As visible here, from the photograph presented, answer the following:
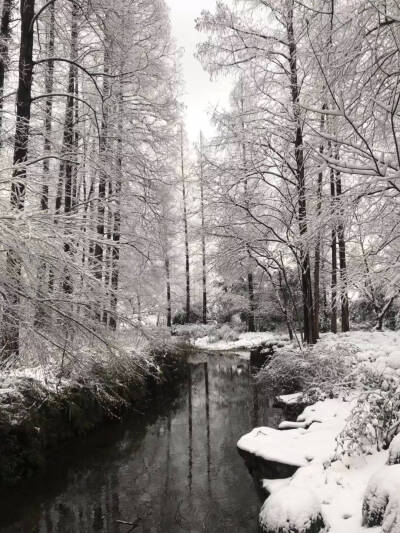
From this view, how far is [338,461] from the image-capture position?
438 centimetres

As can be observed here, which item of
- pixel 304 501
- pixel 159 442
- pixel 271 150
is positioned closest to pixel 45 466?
pixel 159 442

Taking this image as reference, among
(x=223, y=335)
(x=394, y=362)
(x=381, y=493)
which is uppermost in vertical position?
(x=394, y=362)

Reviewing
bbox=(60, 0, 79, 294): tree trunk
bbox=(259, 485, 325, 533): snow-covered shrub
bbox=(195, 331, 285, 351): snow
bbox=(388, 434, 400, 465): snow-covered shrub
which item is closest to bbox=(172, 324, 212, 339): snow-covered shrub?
bbox=(195, 331, 285, 351): snow

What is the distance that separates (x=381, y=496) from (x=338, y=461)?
1177 mm

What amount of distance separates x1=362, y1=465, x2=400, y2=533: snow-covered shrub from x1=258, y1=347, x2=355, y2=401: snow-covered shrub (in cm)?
293

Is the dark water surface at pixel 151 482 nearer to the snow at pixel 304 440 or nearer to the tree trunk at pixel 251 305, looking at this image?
the snow at pixel 304 440

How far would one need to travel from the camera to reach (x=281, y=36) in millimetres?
9336

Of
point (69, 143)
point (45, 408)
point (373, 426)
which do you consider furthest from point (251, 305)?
point (373, 426)

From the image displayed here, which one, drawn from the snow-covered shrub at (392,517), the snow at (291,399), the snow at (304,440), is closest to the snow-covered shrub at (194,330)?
the snow at (291,399)

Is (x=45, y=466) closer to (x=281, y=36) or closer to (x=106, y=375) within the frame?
(x=106, y=375)

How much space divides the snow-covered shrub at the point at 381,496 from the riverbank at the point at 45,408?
7.73 feet

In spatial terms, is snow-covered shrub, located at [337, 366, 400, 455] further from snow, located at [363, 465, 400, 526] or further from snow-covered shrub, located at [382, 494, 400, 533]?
snow-covered shrub, located at [382, 494, 400, 533]

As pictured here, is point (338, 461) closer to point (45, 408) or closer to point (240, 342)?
point (45, 408)

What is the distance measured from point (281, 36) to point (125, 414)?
926 cm
